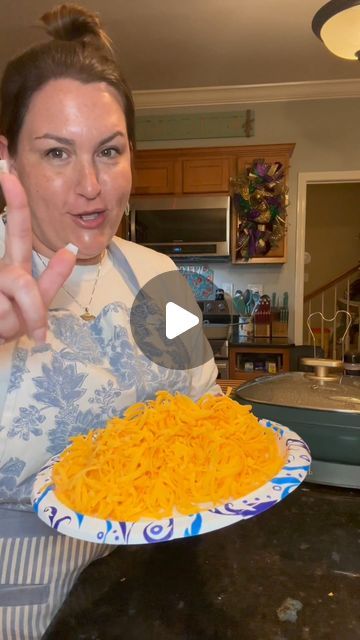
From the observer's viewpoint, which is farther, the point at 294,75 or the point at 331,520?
the point at 294,75

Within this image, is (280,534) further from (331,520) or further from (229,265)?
(229,265)

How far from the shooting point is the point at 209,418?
26.8 inches

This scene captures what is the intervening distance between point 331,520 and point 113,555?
0.33m

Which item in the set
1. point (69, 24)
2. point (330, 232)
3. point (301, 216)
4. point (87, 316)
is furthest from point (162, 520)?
point (330, 232)

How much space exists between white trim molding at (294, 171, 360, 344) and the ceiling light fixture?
2.02 m

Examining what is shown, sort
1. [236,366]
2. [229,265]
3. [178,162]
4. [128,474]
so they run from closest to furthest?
1. [128,474]
2. [236,366]
3. [178,162]
4. [229,265]

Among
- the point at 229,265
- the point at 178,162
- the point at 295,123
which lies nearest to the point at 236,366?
the point at 229,265

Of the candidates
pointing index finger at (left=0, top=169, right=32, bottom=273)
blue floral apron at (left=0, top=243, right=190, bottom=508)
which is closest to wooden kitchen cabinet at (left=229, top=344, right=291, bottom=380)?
blue floral apron at (left=0, top=243, right=190, bottom=508)

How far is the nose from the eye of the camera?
723 millimetres

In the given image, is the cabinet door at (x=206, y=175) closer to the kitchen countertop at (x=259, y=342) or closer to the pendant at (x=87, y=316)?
the kitchen countertop at (x=259, y=342)

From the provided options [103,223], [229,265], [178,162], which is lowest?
[103,223]

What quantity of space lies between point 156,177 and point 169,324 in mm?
3051

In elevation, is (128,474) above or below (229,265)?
below

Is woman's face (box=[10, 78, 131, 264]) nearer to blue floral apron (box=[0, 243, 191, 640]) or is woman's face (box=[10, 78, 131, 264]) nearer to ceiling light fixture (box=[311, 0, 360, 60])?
blue floral apron (box=[0, 243, 191, 640])
